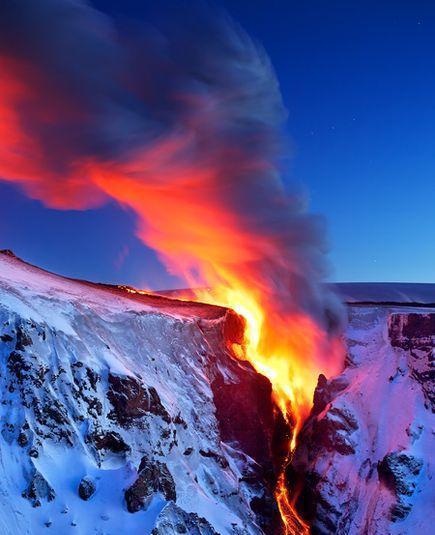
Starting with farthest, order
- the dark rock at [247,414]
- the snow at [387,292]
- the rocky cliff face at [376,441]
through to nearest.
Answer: the snow at [387,292] < the dark rock at [247,414] < the rocky cliff face at [376,441]

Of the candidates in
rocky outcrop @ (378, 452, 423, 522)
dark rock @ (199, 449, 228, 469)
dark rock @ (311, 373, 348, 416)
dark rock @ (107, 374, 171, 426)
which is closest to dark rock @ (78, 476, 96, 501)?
dark rock @ (107, 374, 171, 426)

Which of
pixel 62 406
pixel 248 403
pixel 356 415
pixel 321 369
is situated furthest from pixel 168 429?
pixel 321 369

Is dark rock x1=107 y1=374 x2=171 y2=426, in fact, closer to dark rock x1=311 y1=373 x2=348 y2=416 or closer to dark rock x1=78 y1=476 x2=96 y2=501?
dark rock x1=78 y1=476 x2=96 y2=501

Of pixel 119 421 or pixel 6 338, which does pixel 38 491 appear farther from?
pixel 6 338

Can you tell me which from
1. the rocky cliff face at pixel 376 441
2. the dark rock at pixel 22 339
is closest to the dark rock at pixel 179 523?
the dark rock at pixel 22 339

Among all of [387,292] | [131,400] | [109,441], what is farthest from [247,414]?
[387,292]

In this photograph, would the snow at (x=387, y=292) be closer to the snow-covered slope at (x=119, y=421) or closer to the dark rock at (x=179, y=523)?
the snow-covered slope at (x=119, y=421)
